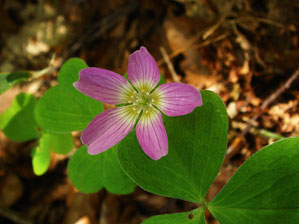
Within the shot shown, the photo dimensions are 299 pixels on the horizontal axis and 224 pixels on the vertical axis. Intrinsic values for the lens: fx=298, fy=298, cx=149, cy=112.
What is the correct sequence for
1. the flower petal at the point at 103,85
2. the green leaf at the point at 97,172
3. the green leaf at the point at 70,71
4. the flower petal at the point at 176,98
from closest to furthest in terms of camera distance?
the flower petal at the point at 176,98, the flower petal at the point at 103,85, the green leaf at the point at 70,71, the green leaf at the point at 97,172

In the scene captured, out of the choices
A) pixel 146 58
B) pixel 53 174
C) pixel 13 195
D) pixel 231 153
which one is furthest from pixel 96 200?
pixel 146 58

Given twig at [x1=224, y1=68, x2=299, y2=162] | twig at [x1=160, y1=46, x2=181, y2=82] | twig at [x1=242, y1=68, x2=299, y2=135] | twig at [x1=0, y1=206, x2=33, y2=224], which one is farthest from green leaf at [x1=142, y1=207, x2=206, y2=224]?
twig at [x1=0, y1=206, x2=33, y2=224]

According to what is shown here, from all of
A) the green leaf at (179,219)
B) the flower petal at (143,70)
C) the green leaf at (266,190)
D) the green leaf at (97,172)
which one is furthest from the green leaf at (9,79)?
the green leaf at (266,190)

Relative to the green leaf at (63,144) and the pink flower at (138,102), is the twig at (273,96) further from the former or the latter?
the green leaf at (63,144)

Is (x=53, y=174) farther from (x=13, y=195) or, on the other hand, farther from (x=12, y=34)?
(x=12, y=34)

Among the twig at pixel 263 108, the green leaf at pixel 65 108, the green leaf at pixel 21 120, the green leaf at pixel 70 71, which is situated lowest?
the twig at pixel 263 108

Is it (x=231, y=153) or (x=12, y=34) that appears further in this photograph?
(x=12, y=34)

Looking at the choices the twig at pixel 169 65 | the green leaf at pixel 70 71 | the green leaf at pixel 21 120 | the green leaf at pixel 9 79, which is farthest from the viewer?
the twig at pixel 169 65
